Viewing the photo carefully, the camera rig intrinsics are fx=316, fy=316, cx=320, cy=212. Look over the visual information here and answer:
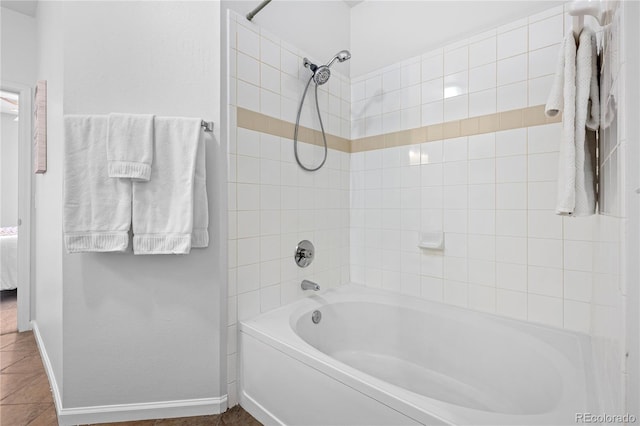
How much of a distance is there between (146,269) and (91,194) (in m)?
0.41

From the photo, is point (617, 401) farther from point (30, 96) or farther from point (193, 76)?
point (30, 96)

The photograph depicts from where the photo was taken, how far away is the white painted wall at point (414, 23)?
1.68 meters

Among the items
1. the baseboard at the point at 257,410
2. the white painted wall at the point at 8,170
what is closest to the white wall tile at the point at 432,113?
the baseboard at the point at 257,410

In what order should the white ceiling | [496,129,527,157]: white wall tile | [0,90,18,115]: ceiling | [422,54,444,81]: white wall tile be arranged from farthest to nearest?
[0,90,18,115]: ceiling → the white ceiling → [422,54,444,81]: white wall tile → [496,129,527,157]: white wall tile

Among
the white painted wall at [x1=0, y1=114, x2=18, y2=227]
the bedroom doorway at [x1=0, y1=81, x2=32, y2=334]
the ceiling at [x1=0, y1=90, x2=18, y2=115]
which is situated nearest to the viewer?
the bedroom doorway at [x1=0, y1=81, x2=32, y2=334]

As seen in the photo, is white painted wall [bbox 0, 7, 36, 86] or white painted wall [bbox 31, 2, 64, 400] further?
white painted wall [bbox 0, 7, 36, 86]

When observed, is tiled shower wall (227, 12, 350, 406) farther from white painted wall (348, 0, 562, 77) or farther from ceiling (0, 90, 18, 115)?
ceiling (0, 90, 18, 115)

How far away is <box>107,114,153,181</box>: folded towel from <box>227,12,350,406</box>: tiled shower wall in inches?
14.5

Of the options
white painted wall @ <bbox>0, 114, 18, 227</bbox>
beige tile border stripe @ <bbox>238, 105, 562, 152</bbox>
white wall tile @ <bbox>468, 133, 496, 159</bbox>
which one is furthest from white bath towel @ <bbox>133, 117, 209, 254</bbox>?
white painted wall @ <bbox>0, 114, 18, 227</bbox>

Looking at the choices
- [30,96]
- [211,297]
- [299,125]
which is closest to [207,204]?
[211,297]

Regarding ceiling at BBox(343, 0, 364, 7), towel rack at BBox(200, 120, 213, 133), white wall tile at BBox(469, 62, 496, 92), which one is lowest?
towel rack at BBox(200, 120, 213, 133)

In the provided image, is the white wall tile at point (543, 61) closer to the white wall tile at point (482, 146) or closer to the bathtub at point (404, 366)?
the white wall tile at point (482, 146)

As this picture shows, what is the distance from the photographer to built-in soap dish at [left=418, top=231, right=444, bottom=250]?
6.13 feet

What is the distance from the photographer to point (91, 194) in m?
1.39
